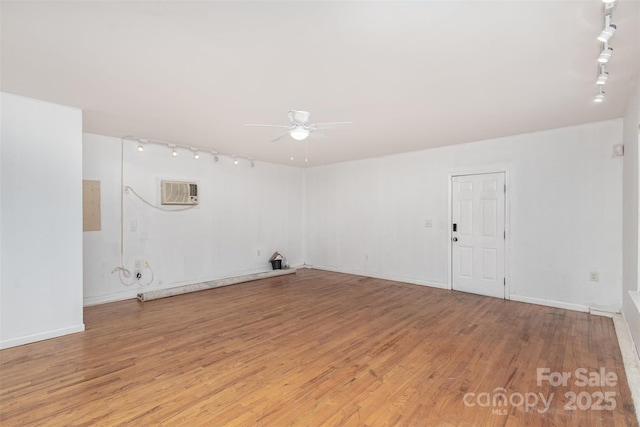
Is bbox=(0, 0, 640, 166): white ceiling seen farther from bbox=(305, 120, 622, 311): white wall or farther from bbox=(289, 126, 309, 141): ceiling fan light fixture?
bbox=(305, 120, 622, 311): white wall

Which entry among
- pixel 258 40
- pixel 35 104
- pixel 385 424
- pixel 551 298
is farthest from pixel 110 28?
pixel 551 298

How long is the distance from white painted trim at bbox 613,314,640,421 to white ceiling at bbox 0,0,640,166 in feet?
7.98

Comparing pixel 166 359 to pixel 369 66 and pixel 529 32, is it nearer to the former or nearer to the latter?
pixel 369 66

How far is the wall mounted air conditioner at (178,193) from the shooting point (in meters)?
5.07

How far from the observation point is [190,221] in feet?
17.8

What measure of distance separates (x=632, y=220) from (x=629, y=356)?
127 cm

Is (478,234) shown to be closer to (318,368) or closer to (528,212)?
(528,212)

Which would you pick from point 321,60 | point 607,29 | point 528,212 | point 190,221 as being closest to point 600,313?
point 528,212

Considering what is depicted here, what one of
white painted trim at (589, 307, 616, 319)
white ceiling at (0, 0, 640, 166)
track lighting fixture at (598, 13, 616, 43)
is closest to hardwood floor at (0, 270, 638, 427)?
white painted trim at (589, 307, 616, 319)

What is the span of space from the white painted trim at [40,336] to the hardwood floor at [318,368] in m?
0.08

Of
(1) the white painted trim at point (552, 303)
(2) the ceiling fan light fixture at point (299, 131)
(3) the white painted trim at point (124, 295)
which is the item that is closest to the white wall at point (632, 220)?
(1) the white painted trim at point (552, 303)

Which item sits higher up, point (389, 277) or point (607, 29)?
point (607, 29)

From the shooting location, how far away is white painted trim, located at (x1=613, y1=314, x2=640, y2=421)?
2162 mm

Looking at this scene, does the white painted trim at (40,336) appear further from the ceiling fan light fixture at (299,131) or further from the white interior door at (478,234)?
the white interior door at (478,234)
